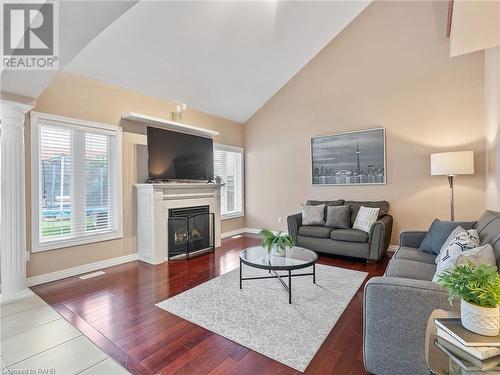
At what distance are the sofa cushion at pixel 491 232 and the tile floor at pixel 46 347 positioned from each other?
2565mm

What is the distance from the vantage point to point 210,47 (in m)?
3.98

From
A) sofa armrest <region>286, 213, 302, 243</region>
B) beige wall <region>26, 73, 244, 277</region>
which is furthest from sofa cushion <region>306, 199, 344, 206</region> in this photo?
beige wall <region>26, 73, 244, 277</region>

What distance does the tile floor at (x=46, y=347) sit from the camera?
173cm

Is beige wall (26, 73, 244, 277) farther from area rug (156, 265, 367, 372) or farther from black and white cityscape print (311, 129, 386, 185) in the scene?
black and white cityscape print (311, 129, 386, 185)

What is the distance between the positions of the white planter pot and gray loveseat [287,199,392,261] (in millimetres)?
2839

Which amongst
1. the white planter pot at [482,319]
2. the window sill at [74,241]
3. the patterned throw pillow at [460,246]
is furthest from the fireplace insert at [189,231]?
the white planter pot at [482,319]

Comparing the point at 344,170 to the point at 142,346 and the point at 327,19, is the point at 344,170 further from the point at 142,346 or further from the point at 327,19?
the point at 142,346

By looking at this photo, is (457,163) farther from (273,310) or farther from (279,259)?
(273,310)

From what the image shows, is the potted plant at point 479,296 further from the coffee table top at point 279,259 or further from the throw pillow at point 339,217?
the throw pillow at point 339,217

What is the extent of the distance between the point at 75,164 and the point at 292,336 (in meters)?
3.42

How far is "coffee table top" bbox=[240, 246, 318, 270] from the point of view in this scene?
8.36 ft

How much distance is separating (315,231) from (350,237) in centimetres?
56

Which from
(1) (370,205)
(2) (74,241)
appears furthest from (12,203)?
(1) (370,205)

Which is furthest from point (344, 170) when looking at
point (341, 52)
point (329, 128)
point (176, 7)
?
point (176, 7)
